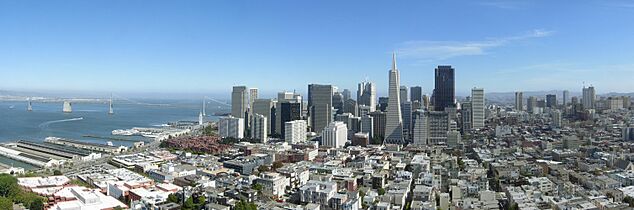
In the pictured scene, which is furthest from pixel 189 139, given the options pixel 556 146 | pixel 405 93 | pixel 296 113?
pixel 405 93

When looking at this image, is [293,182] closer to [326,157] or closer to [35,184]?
[326,157]

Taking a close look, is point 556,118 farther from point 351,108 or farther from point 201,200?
point 201,200

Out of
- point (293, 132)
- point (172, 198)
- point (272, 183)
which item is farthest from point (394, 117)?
point (172, 198)

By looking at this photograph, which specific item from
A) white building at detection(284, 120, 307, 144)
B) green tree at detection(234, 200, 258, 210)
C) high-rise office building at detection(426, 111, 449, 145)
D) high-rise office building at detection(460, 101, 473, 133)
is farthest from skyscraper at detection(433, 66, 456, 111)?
green tree at detection(234, 200, 258, 210)

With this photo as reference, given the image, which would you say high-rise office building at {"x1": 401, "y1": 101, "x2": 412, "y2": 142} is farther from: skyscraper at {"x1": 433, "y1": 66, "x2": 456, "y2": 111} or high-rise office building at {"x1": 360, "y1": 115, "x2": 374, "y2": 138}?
skyscraper at {"x1": 433, "y1": 66, "x2": 456, "y2": 111}

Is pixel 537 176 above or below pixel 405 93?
below

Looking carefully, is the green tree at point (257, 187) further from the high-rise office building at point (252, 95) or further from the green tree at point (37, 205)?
the high-rise office building at point (252, 95)

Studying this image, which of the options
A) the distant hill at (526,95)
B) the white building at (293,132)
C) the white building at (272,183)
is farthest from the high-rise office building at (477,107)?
the white building at (272,183)
